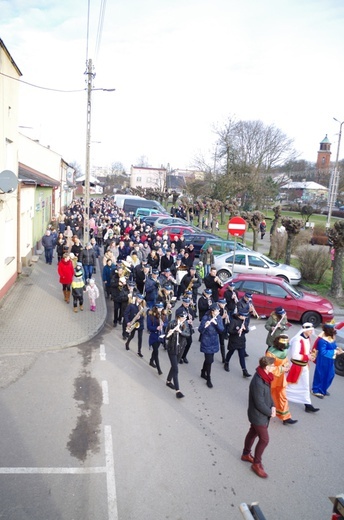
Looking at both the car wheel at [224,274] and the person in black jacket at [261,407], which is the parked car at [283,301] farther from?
the person in black jacket at [261,407]

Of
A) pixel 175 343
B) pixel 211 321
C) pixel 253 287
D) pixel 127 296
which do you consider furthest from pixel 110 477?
pixel 253 287

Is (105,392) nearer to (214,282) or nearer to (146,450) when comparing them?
(146,450)

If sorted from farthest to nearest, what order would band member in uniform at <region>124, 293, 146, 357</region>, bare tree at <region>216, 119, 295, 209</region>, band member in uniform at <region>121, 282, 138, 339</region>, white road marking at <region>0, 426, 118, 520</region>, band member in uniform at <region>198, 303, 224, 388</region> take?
bare tree at <region>216, 119, 295, 209</region> → band member in uniform at <region>121, 282, 138, 339</region> → band member in uniform at <region>124, 293, 146, 357</region> → band member in uniform at <region>198, 303, 224, 388</region> → white road marking at <region>0, 426, 118, 520</region>

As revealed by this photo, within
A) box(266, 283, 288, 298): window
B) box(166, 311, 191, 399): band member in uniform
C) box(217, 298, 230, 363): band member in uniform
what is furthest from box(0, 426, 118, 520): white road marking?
box(266, 283, 288, 298): window

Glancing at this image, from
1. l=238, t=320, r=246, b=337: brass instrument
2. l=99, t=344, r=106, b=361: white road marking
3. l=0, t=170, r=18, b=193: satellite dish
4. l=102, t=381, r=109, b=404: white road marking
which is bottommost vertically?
l=99, t=344, r=106, b=361: white road marking

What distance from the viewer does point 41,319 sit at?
11.5 m

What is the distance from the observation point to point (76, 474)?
544cm

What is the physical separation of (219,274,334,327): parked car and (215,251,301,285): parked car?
3789 mm

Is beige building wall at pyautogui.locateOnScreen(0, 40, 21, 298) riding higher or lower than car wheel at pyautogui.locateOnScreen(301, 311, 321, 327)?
higher

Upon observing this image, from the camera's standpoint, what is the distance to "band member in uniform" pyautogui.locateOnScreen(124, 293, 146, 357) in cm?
947

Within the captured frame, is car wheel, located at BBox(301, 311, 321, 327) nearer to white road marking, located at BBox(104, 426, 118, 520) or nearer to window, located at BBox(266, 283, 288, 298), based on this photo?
window, located at BBox(266, 283, 288, 298)

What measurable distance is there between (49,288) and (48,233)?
368cm

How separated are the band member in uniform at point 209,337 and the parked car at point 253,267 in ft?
28.0

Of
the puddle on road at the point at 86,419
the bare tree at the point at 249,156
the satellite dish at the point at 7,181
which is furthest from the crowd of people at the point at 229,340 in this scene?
the bare tree at the point at 249,156
